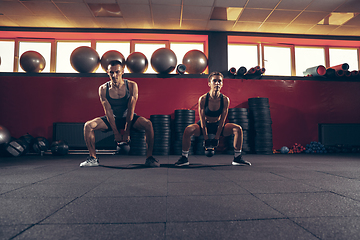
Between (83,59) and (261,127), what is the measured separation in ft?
15.0

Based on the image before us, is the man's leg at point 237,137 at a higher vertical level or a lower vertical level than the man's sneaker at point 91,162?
higher

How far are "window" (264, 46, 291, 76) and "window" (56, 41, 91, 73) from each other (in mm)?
5289

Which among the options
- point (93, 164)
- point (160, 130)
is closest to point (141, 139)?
point (160, 130)

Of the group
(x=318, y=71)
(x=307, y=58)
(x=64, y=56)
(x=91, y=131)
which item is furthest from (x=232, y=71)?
(x=64, y=56)

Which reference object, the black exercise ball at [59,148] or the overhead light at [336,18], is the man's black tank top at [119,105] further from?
the overhead light at [336,18]

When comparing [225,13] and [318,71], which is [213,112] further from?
[318,71]

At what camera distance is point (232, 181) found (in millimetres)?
1922

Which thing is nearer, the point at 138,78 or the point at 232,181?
the point at 232,181

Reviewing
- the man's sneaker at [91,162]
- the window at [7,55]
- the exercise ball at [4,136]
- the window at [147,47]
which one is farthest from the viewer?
the window at [147,47]

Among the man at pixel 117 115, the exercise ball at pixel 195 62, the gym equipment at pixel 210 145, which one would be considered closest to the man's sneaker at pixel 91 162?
the man at pixel 117 115

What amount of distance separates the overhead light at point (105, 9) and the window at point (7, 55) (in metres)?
2.93

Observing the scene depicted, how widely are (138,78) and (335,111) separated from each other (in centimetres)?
544

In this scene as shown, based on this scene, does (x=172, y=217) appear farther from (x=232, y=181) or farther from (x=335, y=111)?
(x=335, y=111)

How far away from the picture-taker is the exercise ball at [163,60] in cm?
510
